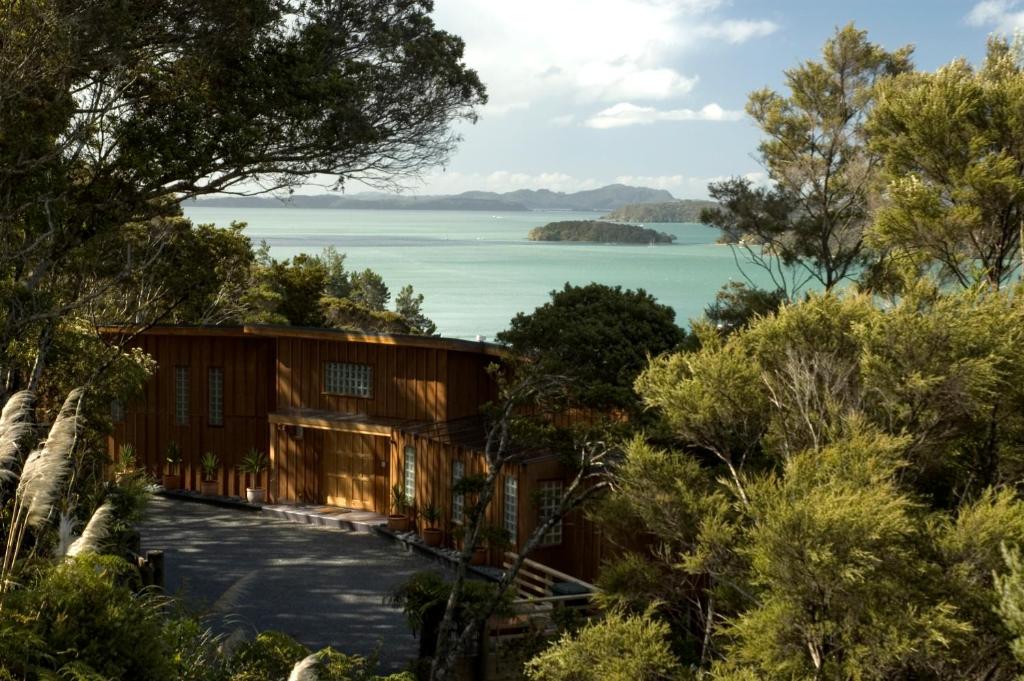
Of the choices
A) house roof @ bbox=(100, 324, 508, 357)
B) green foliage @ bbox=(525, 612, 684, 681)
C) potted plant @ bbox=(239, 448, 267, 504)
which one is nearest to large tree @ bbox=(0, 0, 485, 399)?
house roof @ bbox=(100, 324, 508, 357)

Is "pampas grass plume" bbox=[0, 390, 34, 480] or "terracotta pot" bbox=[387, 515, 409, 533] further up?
"pampas grass plume" bbox=[0, 390, 34, 480]

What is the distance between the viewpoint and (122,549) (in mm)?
15609

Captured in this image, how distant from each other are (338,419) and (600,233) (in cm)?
15291

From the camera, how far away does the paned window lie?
22516 millimetres

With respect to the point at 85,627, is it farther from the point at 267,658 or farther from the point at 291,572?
the point at 291,572

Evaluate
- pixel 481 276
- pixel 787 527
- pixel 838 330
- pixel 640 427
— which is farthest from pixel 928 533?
pixel 481 276

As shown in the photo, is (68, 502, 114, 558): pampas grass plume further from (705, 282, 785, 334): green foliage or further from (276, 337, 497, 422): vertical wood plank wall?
(705, 282, 785, 334): green foliage

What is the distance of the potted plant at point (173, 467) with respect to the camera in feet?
86.2

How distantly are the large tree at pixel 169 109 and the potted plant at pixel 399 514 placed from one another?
689 cm

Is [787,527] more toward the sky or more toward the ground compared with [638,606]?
more toward the sky

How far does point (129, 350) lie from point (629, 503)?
55.7 feet

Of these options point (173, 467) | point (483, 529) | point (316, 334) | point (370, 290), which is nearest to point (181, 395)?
point (173, 467)

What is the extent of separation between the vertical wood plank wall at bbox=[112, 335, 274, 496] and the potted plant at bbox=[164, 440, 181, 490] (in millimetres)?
112

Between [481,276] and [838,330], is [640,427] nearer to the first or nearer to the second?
[838,330]
